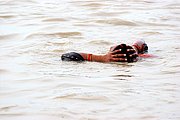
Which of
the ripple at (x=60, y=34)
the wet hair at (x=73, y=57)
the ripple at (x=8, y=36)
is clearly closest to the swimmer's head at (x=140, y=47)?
the wet hair at (x=73, y=57)

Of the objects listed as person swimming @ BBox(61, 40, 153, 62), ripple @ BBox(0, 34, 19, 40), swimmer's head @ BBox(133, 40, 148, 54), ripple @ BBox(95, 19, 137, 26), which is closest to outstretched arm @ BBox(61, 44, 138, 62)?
person swimming @ BBox(61, 40, 153, 62)

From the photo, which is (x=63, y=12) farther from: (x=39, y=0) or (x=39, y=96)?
(x=39, y=96)

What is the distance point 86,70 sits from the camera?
5586mm

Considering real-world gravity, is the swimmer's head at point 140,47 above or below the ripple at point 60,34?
below

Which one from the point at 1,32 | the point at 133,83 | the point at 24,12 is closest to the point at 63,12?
the point at 24,12

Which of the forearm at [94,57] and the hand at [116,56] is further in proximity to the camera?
the forearm at [94,57]

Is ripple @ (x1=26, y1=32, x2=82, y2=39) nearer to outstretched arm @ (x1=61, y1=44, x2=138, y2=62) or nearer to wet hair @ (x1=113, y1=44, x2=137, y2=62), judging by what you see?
outstretched arm @ (x1=61, y1=44, x2=138, y2=62)

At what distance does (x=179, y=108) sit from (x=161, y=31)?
4536mm

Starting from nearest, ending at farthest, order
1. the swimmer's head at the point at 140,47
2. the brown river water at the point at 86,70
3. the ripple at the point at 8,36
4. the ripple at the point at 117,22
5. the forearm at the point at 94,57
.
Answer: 1. the brown river water at the point at 86,70
2. the forearm at the point at 94,57
3. the swimmer's head at the point at 140,47
4. the ripple at the point at 8,36
5. the ripple at the point at 117,22

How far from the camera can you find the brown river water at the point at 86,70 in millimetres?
4023

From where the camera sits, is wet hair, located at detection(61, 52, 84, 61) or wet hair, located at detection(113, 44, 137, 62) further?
wet hair, located at detection(61, 52, 84, 61)

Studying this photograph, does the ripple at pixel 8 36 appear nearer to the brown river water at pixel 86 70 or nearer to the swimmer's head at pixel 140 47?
the brown river water at pixel 86 70

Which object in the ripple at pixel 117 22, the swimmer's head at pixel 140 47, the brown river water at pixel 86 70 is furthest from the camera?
the ripple at pixel 117 22

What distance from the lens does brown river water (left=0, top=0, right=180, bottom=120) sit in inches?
158
